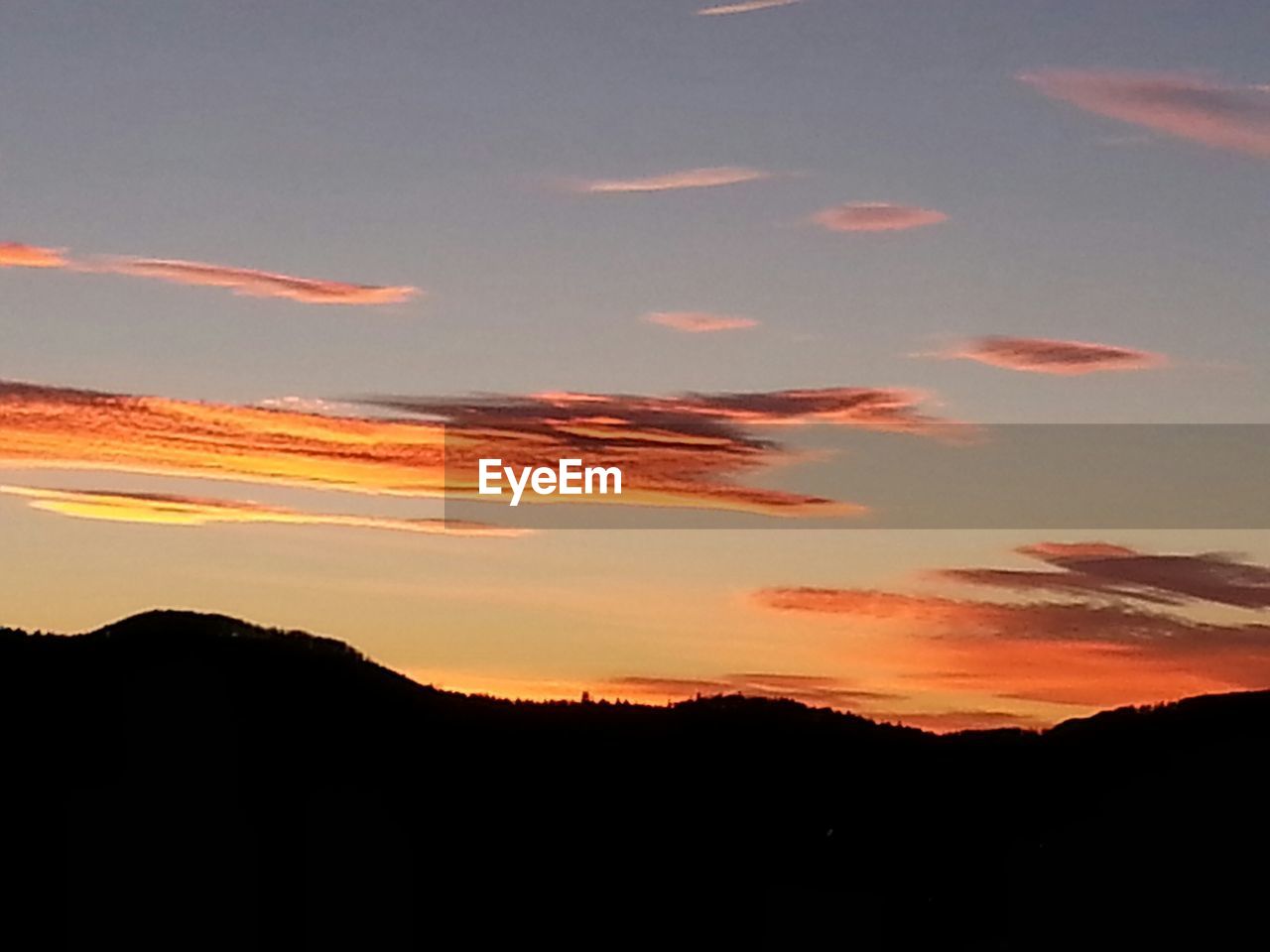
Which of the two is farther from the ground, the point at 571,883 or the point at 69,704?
the point at 69,704

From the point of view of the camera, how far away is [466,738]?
17025 cm

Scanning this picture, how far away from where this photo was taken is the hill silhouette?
138750 mm

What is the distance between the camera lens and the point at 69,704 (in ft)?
520

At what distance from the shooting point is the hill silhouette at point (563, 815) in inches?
5463

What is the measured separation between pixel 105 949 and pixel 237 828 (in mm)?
21236

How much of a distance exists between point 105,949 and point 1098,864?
225 ft

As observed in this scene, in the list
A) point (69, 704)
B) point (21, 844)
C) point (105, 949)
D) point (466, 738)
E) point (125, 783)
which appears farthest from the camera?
point (466, 738)

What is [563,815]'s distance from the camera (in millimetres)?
156625

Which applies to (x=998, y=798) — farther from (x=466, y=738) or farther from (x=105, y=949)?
(x=105, y=949)

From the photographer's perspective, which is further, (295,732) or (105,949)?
(295,732)

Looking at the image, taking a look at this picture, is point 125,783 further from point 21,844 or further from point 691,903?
point 691,903

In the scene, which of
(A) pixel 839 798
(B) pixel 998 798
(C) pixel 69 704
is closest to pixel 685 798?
(A) pixel 839 798

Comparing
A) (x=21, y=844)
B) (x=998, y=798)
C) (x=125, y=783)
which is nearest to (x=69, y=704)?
(x=125, y=783)

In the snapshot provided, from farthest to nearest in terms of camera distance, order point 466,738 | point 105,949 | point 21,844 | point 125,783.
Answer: point 466,738 → point 125,783 → point 21,844 → point 105,949
